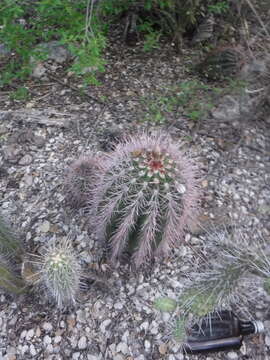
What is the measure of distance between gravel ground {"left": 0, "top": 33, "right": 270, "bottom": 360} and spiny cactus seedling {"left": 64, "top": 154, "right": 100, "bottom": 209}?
0.43 feet

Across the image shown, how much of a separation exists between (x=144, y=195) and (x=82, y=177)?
0.46 meters

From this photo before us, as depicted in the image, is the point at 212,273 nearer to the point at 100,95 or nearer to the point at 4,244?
the point at 4,244

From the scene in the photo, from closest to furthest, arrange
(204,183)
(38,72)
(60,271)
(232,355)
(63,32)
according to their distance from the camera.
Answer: (60,271)
(232,355)
(63,32)
(204,183)
(38,72)

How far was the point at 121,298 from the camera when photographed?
157 centimetres

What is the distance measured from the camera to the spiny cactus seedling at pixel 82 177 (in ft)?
5.37

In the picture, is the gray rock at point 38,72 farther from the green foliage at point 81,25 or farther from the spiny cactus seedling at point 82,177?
the spiny cactus seedling at point 82,177

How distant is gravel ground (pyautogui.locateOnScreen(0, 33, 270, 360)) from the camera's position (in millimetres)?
1478

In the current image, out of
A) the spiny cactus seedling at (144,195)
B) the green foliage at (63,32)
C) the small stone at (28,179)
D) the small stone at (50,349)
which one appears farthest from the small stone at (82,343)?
the green foliage at (63,32)

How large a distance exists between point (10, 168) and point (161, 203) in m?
1.09

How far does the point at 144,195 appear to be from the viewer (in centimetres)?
130

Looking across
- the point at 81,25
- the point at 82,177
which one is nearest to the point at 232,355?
the point at 82,177

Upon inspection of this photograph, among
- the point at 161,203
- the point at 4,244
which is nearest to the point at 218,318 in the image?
the point at 161,203

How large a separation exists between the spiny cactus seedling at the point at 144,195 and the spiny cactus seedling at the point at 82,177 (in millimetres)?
158

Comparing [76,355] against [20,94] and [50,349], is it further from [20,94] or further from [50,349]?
[20,94]
